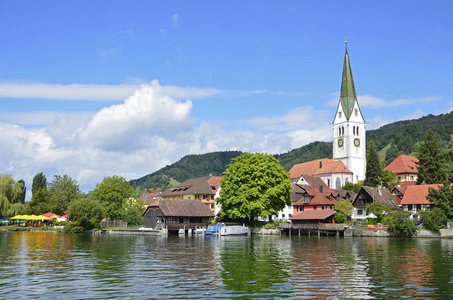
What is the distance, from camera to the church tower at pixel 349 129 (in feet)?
421

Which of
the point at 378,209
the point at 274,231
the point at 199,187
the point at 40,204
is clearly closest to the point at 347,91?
the point at 199,187

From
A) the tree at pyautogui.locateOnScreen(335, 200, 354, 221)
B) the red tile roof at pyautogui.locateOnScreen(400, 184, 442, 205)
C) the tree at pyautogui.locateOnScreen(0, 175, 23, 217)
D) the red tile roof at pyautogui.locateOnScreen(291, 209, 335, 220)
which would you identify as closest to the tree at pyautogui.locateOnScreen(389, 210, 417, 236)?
the tree at pyautogui.locateOnScreen(335, 200, 354, 221)

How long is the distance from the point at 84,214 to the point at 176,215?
18400 millimetres

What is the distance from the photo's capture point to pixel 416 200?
268 ft

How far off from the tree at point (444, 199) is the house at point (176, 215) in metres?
40.8

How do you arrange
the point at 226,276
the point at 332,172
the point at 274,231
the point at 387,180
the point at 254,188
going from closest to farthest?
the point at 226,276, the point at 254,188, the point at 274,231, the point at 387,180, the point at 332,172

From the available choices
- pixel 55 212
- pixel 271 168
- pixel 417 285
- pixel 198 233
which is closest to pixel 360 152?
pixel 271 168

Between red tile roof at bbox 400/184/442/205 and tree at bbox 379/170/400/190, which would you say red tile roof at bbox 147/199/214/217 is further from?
tree at bbox 379/170/400/190

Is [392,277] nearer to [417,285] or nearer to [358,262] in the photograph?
[417,285]

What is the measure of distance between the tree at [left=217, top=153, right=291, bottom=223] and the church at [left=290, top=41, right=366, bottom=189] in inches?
1650

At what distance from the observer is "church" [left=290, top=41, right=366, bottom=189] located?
126 metres

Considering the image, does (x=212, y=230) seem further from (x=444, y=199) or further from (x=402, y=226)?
(x=444, y=199)

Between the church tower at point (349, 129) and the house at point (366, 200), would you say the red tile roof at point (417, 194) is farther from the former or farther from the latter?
the church tower at point (349, 129)

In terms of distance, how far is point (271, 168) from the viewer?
3278 inches
